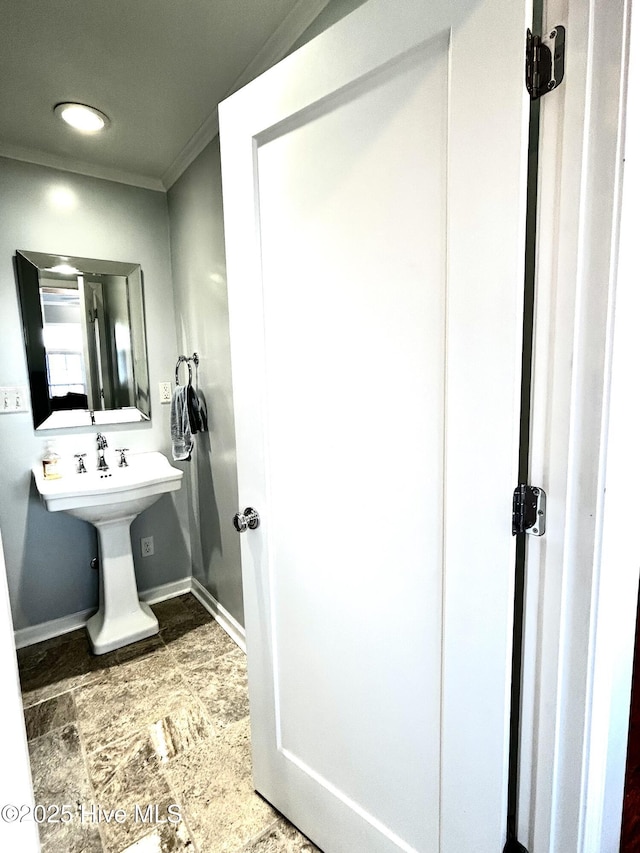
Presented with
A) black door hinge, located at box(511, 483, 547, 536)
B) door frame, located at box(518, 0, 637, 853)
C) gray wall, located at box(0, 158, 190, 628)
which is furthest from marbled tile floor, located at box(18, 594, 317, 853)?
black door hinge, located at box(511, 483, 547, 536)

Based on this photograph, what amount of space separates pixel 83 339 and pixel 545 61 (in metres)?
2.21

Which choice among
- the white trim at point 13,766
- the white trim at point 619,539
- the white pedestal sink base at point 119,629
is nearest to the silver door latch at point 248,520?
the white trim at point 13,766

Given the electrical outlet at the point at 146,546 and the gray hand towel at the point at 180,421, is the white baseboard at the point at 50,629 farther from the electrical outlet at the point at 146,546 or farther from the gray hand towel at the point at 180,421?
the gray hand towel at the point at 180,421

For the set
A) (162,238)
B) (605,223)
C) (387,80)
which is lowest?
(605,223)

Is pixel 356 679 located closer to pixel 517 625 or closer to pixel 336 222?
→ pixel 517 625

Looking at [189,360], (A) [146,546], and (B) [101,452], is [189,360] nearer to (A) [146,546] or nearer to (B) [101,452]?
(B) [101,452]

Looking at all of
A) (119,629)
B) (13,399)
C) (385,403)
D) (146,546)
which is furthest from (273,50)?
(119,629)

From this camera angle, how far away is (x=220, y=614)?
2357 mm

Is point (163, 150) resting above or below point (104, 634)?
above

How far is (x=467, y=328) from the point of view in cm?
74

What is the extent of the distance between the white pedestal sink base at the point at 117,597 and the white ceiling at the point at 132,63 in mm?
1770

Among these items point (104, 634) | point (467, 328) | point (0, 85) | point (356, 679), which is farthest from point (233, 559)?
point (0, 85)

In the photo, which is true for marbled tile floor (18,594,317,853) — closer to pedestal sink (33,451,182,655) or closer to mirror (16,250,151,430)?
pedestal sink (33,451,182,655)

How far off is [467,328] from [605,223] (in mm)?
238
